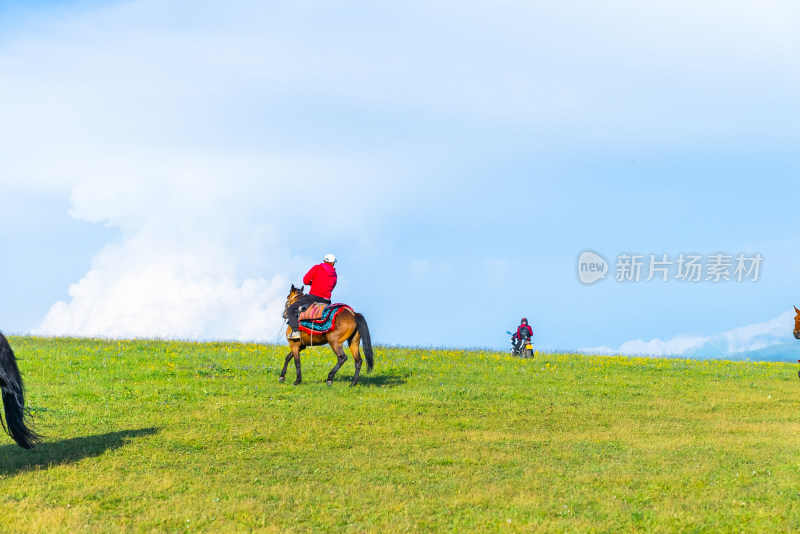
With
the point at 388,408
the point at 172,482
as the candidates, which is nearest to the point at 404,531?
the point at 172,482

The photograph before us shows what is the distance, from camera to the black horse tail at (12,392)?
1253cm

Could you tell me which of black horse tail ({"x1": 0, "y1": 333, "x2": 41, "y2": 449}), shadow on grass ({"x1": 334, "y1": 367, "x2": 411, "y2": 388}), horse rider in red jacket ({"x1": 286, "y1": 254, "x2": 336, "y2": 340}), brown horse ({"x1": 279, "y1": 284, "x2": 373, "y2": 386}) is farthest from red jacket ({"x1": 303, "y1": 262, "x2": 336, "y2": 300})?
black horse tail ({"x1": 0, "y1": 333, "x2": 41, "y2": 449})

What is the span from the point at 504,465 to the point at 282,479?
4.10 m

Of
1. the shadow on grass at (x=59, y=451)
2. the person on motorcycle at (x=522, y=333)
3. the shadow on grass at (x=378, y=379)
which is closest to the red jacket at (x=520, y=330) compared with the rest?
the person on motorcycle at (x=522, y=333)

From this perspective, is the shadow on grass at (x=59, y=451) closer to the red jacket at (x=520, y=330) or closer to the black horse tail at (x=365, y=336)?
the black horse tail at (x=365, y=336)

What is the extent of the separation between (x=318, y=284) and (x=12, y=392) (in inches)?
447

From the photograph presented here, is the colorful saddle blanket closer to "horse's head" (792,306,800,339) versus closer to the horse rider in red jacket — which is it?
the horse rider in red jacket

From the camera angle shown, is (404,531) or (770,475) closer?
(404,531)

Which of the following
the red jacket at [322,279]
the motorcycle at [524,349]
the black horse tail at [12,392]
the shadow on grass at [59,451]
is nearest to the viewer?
the black horse tail at [12,392]

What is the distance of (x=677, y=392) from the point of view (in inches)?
990

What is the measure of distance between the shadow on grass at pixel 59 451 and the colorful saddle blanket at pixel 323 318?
7452 millimetres

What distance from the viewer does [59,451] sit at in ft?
46.8

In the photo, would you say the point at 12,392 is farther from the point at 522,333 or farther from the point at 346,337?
the point at 522,333

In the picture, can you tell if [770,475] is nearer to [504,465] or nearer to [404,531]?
[504,465]
